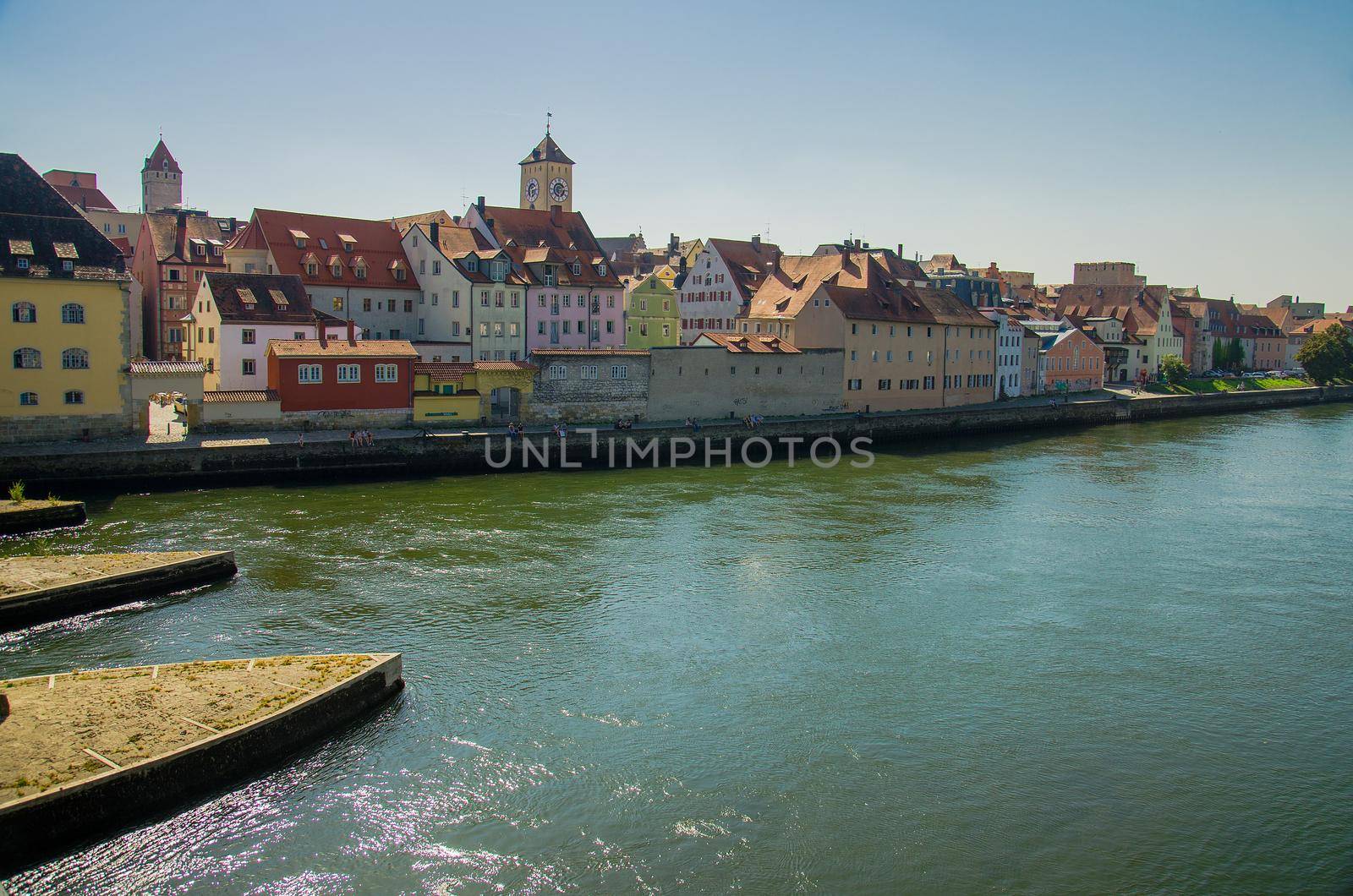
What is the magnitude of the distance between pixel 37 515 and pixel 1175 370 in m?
69.9

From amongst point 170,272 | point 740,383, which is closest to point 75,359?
point 170,272

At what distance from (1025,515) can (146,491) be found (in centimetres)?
2573

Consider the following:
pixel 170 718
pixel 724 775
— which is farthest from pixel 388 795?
pixel 724 775

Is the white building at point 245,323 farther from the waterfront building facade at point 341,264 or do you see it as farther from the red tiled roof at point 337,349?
the waterfront building facade at point 341,264

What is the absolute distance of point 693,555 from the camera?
24500mm

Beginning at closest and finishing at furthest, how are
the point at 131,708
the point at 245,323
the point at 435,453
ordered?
1. the point at 131,708
2. the point at 435,453
3. the point at 245,323

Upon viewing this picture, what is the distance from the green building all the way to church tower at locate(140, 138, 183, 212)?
60019mm

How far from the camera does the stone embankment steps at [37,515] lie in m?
24.8

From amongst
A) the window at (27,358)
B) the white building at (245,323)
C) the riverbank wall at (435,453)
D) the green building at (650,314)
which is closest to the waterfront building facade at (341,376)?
the white building at (245,323)

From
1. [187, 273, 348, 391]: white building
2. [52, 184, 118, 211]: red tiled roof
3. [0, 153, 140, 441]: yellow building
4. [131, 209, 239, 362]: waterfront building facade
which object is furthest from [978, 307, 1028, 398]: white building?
[52, 184, 118, 211]: red tiled roof

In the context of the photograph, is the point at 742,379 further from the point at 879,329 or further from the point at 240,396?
the point at 240,396

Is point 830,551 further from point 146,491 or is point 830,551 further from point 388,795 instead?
point 146,491

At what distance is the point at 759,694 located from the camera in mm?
16094

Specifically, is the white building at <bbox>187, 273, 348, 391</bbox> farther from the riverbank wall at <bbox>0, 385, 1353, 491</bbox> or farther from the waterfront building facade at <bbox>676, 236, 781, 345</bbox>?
the waterfront building facade at <bbox>676, 236, 781, 345</bbox>
